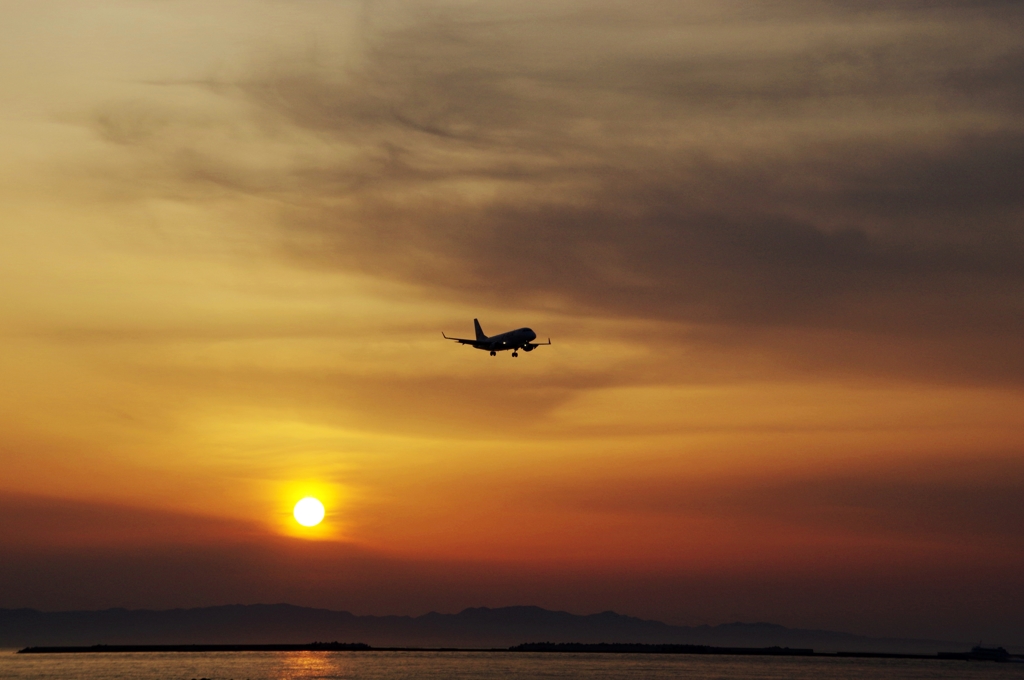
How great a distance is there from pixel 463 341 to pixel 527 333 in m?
11.6

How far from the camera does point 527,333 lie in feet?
562

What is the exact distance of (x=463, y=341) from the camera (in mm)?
170125
